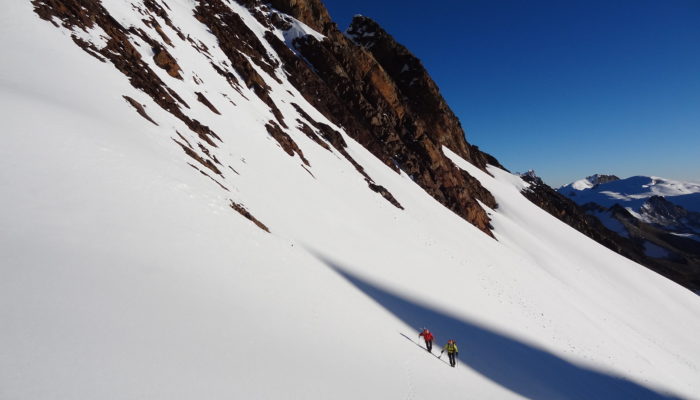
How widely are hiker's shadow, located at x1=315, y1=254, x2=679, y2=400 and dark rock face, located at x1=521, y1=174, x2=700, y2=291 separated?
220 ft

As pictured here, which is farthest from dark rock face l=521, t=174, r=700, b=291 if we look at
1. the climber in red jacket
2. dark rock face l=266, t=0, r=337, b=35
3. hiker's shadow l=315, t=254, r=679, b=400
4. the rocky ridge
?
the climber in red jacket

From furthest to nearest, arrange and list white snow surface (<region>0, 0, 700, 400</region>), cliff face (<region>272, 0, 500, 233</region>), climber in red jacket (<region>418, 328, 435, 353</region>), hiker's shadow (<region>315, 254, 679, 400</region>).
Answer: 1. cliff face (<region>272, 0, 500, 233</region>)
2. hiker's shadow (<region>315, 254, 679, 400</region>)
3. climber in red jacket (<region>418, 328, 435, 353</region>)
4. white snow surface (<region>0, 0, 700, 400</region>)

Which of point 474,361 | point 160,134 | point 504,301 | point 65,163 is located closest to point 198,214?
point 65,163

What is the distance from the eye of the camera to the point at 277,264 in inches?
503

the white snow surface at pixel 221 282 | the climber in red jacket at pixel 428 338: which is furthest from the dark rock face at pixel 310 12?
the climber in red jacket at pixel 428 338

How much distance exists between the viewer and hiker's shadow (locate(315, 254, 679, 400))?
15336 mm

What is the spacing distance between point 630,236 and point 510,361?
176 m

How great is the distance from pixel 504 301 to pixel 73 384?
2497cm

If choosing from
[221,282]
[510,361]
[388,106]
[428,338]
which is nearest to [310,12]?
[388,106]

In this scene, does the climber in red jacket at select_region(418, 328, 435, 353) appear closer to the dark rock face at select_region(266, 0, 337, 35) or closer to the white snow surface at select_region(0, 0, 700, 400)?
the white snow surface at select_region(0, 0, 700, 400)

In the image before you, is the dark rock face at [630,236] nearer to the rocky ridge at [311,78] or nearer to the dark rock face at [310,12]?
the rocky ridge at [311,78]

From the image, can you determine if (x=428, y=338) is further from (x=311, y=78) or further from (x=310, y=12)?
(x=310, y=12)

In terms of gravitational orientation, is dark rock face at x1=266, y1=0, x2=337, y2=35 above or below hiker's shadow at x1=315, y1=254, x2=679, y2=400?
above

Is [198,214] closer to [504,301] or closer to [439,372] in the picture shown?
[439,372]
